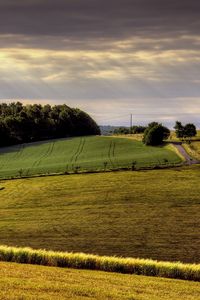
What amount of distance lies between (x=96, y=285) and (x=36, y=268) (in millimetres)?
4542

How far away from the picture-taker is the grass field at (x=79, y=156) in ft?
356

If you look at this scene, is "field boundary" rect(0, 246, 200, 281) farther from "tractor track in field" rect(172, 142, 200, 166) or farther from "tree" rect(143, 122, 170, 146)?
"tree" rect(143, 122, 170, 146)

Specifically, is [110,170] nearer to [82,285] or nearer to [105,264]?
[105,264]

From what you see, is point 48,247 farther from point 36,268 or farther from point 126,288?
point 126,288

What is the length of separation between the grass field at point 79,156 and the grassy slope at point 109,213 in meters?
10.7

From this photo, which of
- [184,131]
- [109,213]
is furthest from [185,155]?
[109,213]

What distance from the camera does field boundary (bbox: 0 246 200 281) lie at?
28656 mm

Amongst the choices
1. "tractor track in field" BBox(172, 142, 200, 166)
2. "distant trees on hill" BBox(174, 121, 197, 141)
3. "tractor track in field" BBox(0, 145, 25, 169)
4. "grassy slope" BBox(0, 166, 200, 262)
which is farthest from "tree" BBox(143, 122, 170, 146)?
"grassy slope" BBox(0, 166, 200, 262)

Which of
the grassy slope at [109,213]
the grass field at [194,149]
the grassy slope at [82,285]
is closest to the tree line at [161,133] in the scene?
the grass field at [194,149]

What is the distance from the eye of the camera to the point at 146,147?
136 metres

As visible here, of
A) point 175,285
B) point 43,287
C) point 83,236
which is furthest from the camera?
point 83,236

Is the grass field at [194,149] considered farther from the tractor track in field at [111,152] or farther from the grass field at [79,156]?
the tractor track in field at [111,152]

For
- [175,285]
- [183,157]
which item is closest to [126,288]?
[175,285]

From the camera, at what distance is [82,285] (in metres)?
23.2
